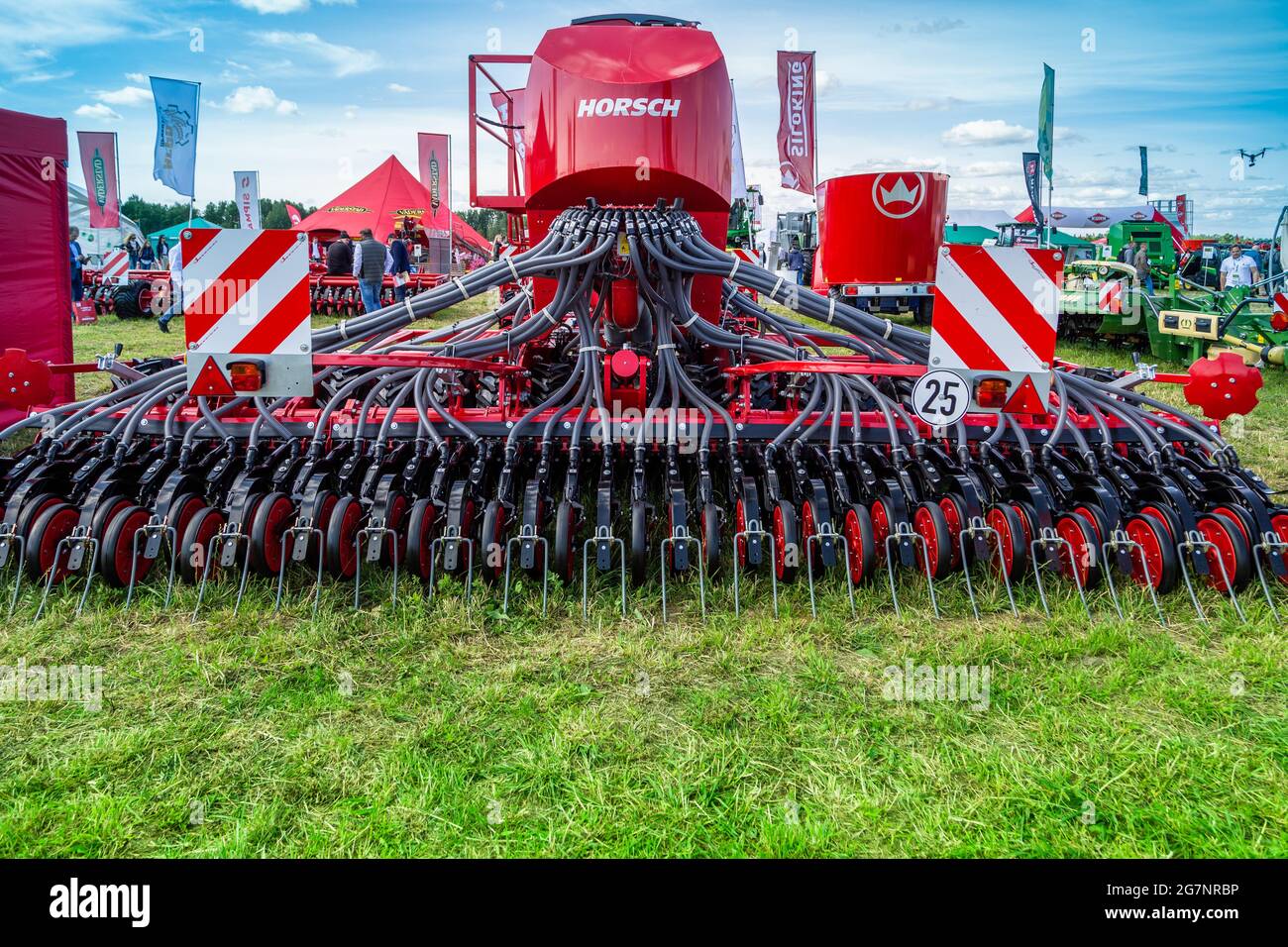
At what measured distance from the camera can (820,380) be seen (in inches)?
Answer: 165

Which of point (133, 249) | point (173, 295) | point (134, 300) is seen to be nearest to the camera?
point (173, 295)

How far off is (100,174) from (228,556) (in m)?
22.2

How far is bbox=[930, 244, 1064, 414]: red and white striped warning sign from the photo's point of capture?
3.45 metres

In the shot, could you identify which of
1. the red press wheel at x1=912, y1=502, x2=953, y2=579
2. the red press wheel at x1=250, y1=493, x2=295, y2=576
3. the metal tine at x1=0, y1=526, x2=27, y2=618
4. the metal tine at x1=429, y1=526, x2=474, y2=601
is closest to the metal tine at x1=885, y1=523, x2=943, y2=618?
the red press wheel at x1=912, y1=502, x2=953, y2=579

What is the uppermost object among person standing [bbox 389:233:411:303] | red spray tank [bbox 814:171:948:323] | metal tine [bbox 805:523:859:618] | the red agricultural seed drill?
person standing [bbox 389:233:411:303]

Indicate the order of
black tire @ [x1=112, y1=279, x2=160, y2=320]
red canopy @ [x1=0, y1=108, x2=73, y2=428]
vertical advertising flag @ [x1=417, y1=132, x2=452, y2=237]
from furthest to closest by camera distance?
vertical advertising flag @ [x1=417, y1=132, x2=452, y2=237], black tire @ [x1=112, y1=279, x2=160, y2=320], red canopy @ [x1=0, y1=108, x2=73, y2=428]

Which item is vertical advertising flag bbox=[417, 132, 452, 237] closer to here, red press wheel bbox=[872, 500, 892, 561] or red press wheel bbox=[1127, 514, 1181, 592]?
red press wheel bbox=[872, 500, 892, 561]

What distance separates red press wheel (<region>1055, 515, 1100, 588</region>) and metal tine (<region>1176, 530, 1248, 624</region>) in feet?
0.99

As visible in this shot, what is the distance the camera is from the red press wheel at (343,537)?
3.50 m

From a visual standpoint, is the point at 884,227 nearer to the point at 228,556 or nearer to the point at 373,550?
the point at 373,550

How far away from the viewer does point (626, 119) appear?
4023 millimetres

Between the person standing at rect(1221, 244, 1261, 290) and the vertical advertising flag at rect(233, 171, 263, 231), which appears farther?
the vertical advertising flag at rect(233, 171, 263, 231)

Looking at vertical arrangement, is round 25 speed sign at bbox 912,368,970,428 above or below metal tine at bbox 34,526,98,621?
above

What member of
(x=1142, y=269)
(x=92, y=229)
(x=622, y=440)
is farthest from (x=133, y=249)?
(x=622, y=440)
